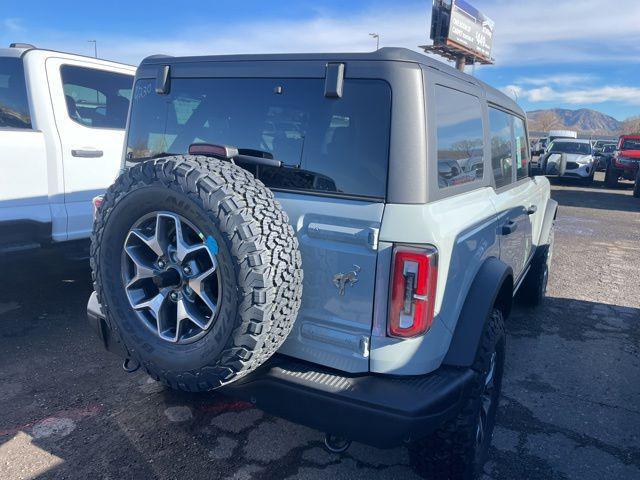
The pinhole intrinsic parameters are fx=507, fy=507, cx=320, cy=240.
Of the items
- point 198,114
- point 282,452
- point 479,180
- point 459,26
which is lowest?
point 282,452

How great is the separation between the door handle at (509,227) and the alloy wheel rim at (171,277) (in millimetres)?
1695

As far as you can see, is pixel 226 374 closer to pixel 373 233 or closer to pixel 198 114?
pixel 373 233

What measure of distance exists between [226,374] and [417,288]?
0.81m

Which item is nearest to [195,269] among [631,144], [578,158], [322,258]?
[322,258]

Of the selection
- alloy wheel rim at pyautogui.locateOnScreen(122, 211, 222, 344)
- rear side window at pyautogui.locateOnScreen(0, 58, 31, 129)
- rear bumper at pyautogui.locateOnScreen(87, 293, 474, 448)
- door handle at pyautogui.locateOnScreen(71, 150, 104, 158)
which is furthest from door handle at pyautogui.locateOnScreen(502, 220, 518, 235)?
rear side window at pyautogui.locateOnScreen(0, 58, 31, 129)

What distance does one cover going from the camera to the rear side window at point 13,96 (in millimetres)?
4047

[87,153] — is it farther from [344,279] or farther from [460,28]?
[460,28]

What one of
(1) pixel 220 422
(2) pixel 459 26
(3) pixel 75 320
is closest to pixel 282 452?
(1) pixel 220 422

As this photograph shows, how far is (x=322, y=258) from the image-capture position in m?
2.06

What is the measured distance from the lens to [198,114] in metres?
2.61

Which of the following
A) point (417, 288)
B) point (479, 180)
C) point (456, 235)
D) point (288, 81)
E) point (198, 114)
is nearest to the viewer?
point (417, 288)

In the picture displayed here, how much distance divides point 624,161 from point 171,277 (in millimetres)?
19525

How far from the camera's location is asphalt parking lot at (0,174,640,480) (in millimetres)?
2551

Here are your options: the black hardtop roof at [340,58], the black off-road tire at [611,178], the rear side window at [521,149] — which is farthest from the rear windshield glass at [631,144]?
the black hardtop roof at [340,58]
